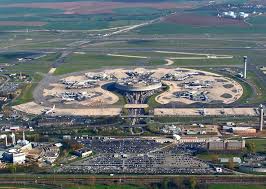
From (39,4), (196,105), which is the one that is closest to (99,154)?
(196,105)

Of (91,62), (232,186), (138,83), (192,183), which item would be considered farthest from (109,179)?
(91,62)

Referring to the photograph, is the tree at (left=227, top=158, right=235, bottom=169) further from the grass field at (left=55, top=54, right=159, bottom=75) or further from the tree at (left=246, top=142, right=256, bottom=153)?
the grass field at (left=55, top=54, right=159, bottom=75)

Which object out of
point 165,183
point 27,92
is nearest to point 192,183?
point 165,183

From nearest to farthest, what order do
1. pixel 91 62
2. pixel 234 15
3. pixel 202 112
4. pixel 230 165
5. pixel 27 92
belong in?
pixel 230 165
pixel 202 112
pixel 27 92
pixel 91 62
pixel 234 15

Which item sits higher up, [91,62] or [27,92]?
[91,62]

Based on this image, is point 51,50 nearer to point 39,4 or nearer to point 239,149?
point 239,149

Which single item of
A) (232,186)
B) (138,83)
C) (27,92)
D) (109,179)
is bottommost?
(232,186)

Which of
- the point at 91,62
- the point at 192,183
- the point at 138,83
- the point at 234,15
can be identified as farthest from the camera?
the point at 234,15

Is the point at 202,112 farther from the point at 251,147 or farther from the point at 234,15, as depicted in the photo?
the point at 234,15

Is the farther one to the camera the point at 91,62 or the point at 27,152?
the point at 91,62
